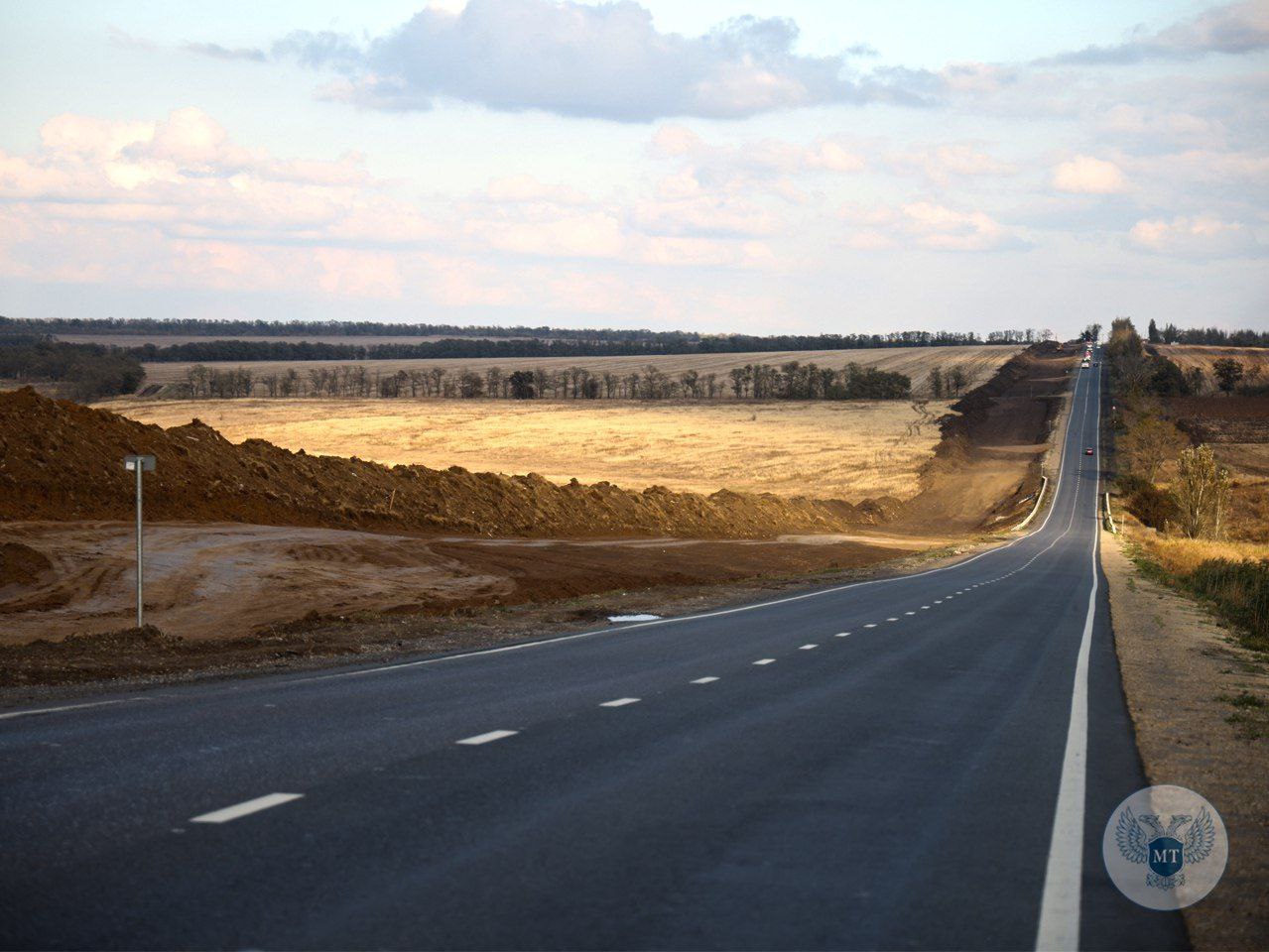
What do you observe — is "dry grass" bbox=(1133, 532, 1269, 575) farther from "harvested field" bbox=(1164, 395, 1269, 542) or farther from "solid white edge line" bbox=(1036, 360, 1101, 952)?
"solid white edge line" bbox=(1036, 360, 1101, 952)

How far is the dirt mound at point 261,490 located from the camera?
110 ft

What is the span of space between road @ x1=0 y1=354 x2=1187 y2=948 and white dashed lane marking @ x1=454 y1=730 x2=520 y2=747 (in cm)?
4

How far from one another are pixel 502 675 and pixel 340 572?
1560 cm

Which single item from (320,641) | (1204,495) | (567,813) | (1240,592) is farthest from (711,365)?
(567,813)

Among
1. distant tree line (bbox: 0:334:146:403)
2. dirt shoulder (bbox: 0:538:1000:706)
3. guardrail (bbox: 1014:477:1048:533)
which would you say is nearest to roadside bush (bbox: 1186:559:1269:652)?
dirt shoulder (bbox: 0:538:1000:706)

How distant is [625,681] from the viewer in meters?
13.4

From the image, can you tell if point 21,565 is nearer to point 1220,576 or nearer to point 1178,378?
point 1220,576

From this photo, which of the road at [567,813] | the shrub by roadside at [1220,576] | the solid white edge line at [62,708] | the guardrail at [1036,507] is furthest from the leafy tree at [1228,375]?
the solid white edge line at [62,708]

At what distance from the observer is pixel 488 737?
9555mm

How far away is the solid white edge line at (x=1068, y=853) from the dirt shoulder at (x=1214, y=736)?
54cm

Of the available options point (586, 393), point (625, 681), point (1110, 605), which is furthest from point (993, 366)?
point (625, 681)

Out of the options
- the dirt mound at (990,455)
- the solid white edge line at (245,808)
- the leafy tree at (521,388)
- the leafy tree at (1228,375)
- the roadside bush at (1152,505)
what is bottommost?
the roadside bush at (1152,505)

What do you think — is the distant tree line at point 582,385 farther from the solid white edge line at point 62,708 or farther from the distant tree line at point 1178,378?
the solid white edge line at point 62,708

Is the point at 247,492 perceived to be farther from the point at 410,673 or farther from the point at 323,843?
the point at 323,843
